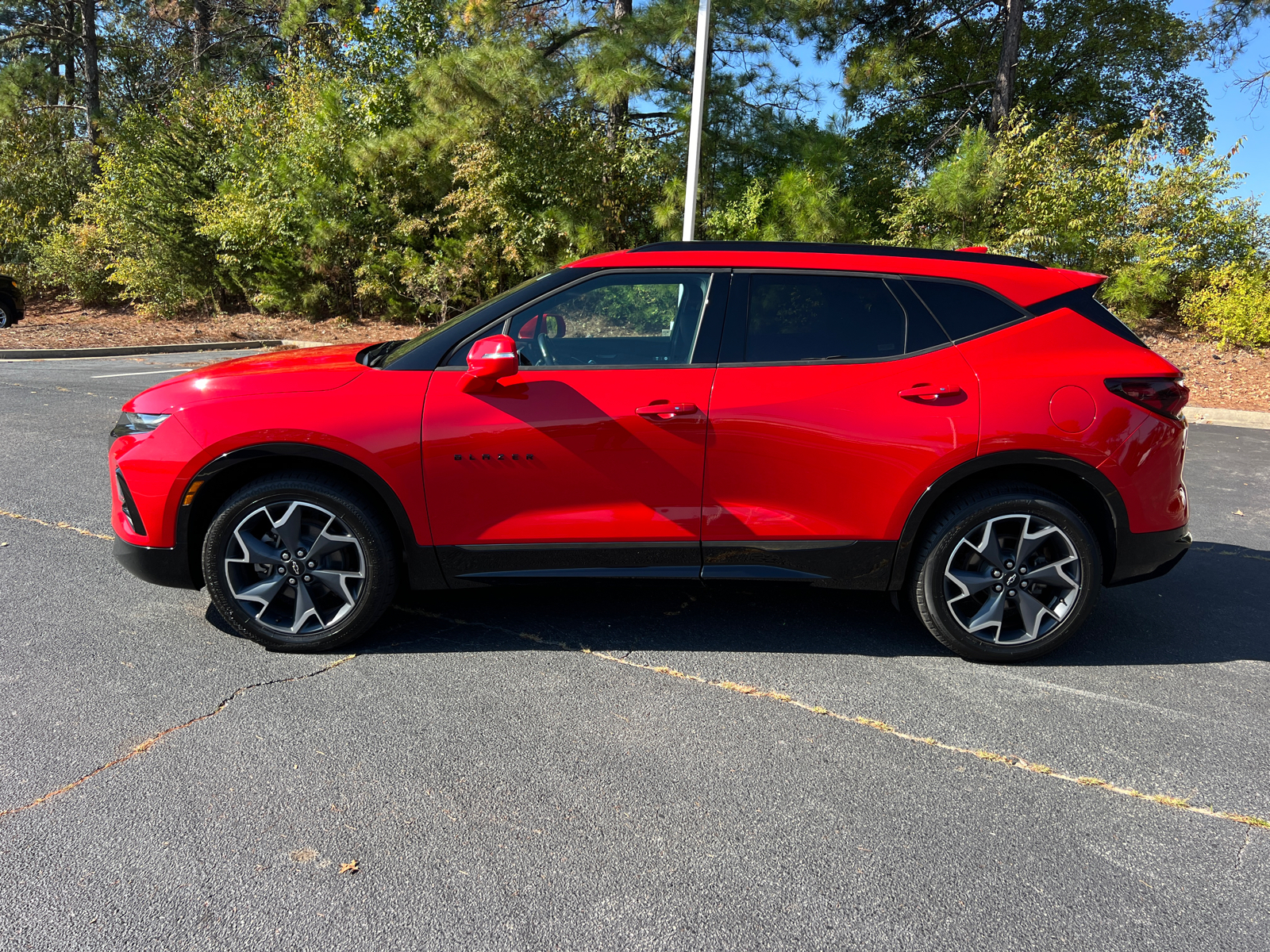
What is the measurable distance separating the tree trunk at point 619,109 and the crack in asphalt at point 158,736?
14.3 metres

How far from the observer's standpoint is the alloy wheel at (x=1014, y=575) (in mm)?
3684

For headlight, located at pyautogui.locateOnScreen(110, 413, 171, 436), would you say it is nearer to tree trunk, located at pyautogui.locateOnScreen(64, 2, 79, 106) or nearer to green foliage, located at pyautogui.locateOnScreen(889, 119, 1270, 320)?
green foliage, located at pyautogui.locateOnScreen(889, 119, 1270, 320)

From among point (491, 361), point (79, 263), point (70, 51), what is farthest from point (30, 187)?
point (491, 361)

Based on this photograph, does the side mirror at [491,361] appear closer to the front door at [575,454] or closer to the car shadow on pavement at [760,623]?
the front door at [575,454]

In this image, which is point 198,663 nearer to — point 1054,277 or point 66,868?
point 66,868

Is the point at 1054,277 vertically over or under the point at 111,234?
under

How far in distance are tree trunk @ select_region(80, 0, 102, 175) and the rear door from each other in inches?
1156

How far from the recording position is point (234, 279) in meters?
20.8

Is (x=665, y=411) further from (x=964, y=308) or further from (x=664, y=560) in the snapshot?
(x=964, y=308)

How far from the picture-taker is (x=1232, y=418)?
11.4 metres

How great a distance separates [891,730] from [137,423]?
328 centimetres

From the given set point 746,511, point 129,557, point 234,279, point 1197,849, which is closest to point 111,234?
point 234,279

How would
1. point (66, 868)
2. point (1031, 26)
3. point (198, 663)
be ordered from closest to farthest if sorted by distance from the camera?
point (66, 868), point (198, 663), point (1031, 26)

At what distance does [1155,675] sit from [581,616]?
254 cm
